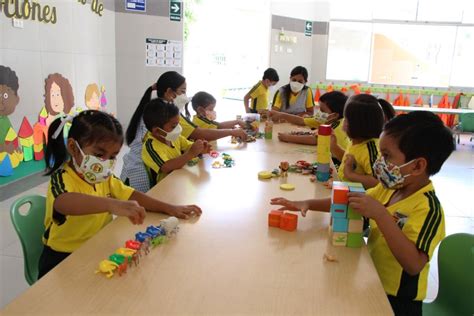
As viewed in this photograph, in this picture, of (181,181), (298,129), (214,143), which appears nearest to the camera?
(181,181)

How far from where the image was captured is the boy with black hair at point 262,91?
4809 mm

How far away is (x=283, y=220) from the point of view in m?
1.43

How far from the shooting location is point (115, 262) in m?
1.11

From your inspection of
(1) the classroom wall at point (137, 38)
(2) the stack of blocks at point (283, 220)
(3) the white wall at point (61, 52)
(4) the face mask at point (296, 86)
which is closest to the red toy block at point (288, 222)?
(2) the stack of blocks at point (283, 220)

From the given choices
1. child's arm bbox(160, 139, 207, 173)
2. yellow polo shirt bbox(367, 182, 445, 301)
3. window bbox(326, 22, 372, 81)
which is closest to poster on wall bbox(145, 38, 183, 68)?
window bbox(326, 22, 372, 81)

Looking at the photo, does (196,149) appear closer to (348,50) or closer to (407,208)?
(407,208)

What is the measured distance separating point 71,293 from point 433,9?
9.09m

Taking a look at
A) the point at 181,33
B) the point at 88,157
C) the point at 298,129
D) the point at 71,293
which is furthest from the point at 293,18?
the point at 71,293

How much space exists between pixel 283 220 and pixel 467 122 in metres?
6.60

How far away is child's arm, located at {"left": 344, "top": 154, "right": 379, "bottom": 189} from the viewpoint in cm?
193

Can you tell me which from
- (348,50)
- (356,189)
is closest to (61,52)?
(356,189)

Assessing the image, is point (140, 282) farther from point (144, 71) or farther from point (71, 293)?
point (144, 71)

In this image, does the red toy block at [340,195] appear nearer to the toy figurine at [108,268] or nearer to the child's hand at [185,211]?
the child's hand at [185,211]

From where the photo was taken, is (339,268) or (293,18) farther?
(293,18)
